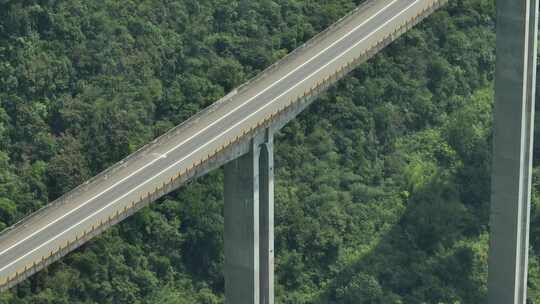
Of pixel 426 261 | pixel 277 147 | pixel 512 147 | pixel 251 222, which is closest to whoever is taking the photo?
pixel 251 222

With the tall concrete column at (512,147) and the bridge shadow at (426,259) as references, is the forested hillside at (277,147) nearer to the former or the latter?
the bridge shadow at (426,259)

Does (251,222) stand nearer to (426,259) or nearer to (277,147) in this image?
(277,147)

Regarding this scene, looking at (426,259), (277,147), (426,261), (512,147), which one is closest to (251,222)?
(277,147)

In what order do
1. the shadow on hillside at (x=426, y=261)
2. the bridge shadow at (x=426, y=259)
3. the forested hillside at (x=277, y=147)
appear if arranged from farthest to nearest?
the bridge shadow at (x=426, y=259)
the shadow on hillside at (x=426, y=261)
the forested hillside at (x=277, y=147)

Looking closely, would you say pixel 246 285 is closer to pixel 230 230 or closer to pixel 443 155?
pixel 230 230

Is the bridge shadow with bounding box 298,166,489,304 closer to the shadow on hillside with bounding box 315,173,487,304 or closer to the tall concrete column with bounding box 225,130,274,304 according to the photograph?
the shadow on hillside with bounding box 315,173,487,304

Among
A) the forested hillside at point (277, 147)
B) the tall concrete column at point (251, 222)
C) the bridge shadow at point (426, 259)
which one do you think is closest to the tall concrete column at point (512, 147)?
the bridge shadow at point (426, 259)

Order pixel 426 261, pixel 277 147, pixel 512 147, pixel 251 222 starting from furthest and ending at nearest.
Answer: pixel 277 147
pixel 426 261
pixel 512 147
pixel 251 222
